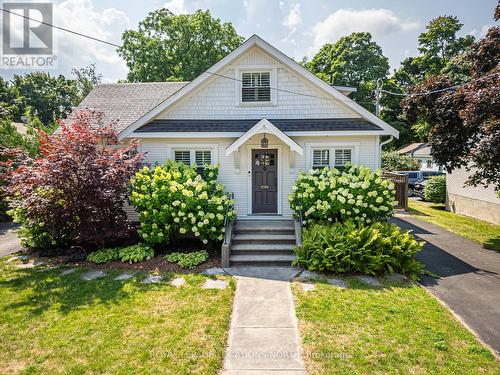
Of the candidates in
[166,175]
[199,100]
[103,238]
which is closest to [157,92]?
[199,100]

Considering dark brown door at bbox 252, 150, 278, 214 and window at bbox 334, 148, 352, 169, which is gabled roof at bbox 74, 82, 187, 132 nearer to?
dark brown door at bbox 252, 150, 278, 214

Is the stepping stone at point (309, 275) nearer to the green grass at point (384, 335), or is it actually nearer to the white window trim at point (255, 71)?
the green grass at point (384, 335)

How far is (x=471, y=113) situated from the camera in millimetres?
8047

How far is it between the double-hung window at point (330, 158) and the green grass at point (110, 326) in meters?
5.50

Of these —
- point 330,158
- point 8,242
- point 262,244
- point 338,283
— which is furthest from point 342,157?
point 8,242

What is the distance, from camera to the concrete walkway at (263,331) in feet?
13.3

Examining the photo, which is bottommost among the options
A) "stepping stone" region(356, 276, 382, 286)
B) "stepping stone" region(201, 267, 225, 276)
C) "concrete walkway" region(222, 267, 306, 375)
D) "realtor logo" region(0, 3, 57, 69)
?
"concrete walkway" region(222, 267, 306, 375)

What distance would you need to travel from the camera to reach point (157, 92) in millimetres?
14508

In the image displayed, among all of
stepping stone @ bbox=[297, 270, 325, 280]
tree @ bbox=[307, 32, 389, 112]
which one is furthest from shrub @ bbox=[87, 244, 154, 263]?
tree @ bbox=[307, 32, 389, 112]

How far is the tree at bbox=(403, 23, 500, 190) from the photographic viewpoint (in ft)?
25.7

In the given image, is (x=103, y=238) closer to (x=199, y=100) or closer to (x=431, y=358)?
(x=199, y=100)

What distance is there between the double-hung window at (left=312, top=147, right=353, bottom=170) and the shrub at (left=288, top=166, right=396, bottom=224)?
1309mm

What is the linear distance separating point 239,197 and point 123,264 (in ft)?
14.0

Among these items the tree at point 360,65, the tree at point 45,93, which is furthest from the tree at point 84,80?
the tree at point 360,65
